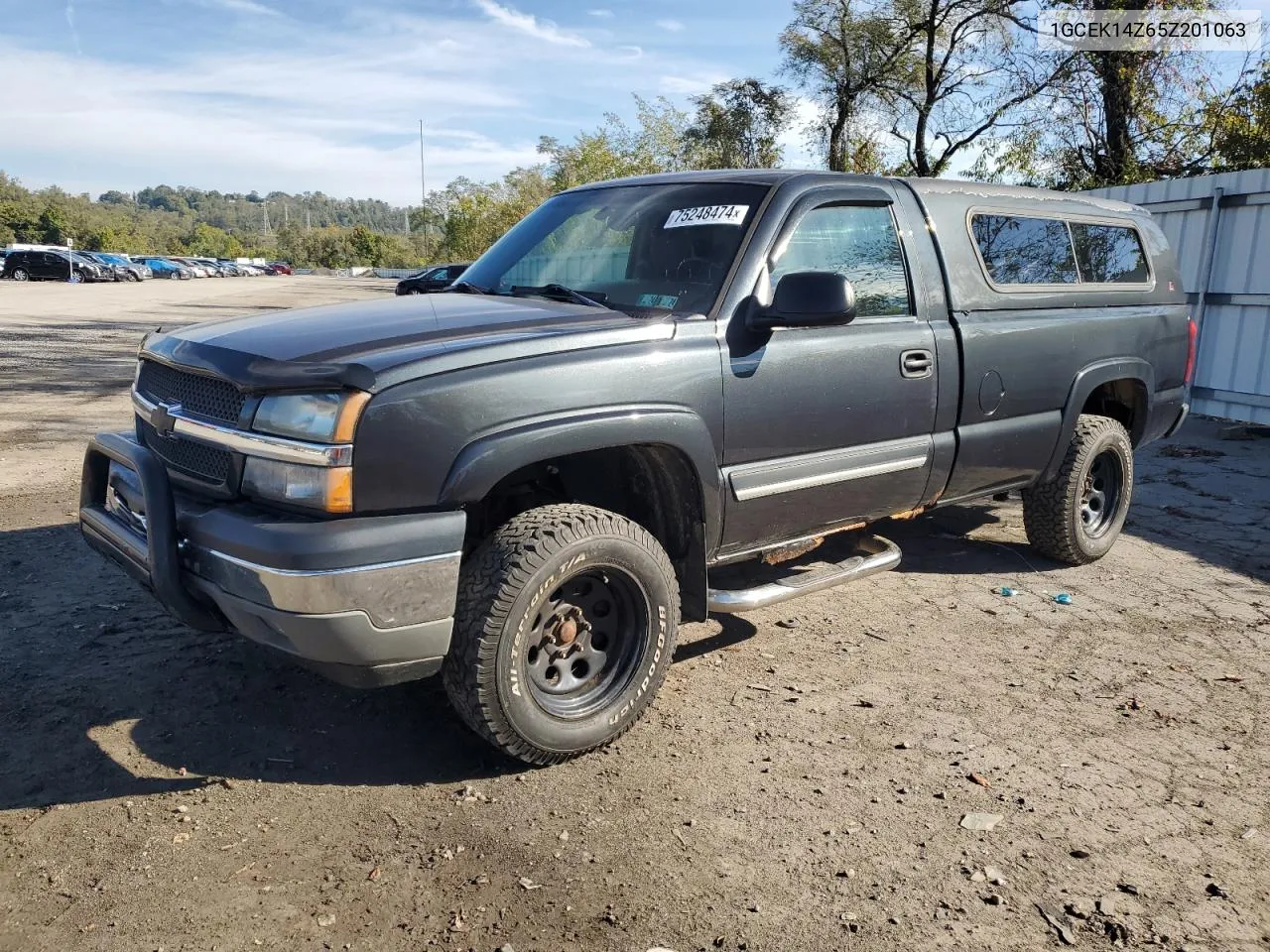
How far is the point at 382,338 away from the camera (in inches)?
121

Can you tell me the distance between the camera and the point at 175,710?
3547mm

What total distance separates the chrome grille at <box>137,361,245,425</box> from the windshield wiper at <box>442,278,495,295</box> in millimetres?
1231

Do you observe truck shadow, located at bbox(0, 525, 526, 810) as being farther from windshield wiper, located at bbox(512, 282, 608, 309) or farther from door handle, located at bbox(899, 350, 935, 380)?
door handle, located at bbox(899, 350, 935, 380)

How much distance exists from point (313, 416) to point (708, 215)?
1850 mm

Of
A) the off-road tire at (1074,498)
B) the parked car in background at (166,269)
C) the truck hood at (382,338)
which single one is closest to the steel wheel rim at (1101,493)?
the off-road tire at (1074,498)

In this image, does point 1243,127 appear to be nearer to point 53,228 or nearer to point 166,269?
point 166,269

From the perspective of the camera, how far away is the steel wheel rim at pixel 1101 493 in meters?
5.56

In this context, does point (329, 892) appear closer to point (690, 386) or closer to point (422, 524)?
point (422, 524)

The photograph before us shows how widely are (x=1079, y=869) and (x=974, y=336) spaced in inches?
94.2

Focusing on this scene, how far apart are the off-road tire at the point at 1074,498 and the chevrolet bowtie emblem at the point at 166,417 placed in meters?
4.17

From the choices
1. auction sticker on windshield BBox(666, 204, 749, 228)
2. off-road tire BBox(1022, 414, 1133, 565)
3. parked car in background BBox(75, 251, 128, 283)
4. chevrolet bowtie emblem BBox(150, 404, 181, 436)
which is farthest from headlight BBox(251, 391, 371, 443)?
parked car in background BBox(75, 251, 128, 283)

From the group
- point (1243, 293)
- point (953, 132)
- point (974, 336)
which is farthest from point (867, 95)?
point (974, 336)

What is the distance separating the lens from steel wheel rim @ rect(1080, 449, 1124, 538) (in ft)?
18.2

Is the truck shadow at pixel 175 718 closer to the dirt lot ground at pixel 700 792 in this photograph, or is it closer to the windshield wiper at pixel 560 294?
the dirt lot ground at pixel 700 792
